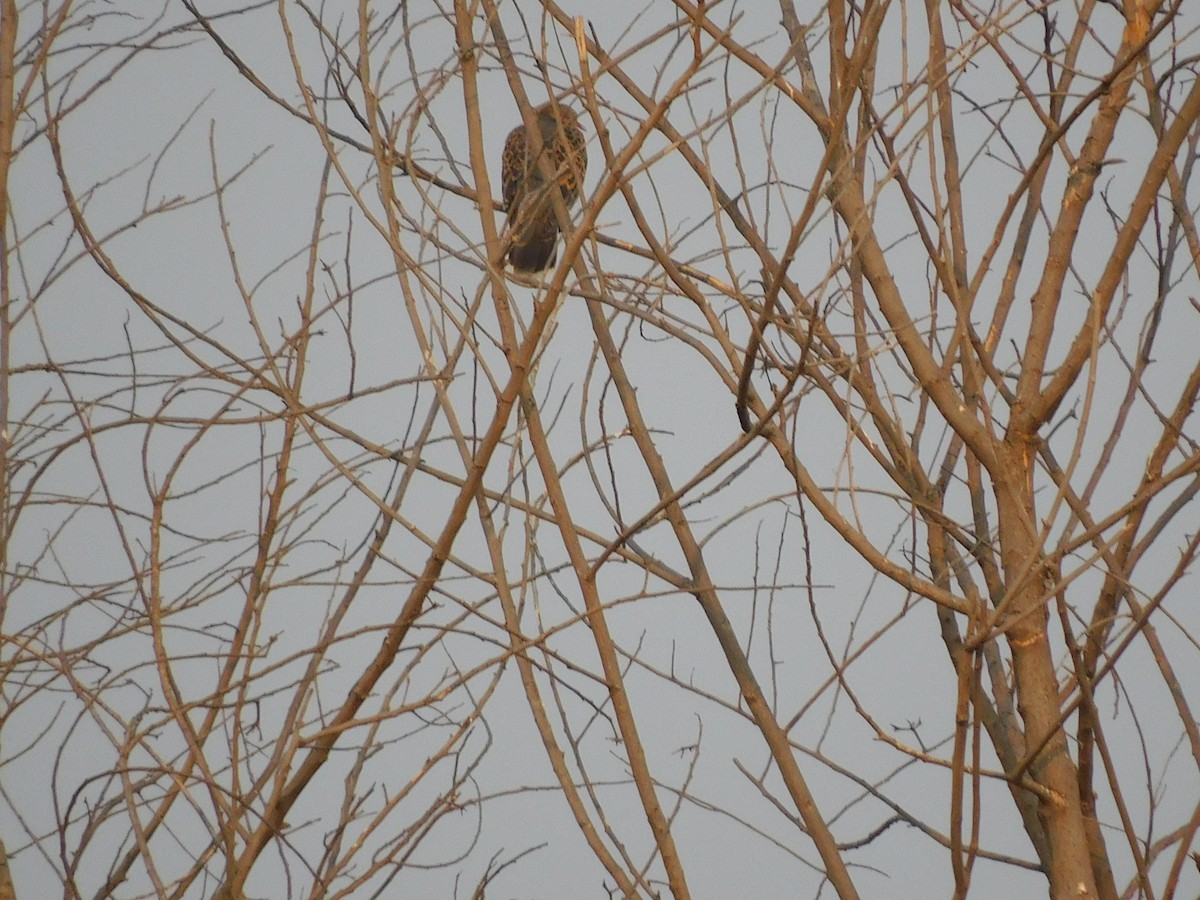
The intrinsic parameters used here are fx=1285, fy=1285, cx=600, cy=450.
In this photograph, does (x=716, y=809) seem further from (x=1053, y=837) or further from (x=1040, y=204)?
(x=1040, y=204)

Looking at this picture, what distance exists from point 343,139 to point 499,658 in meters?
0.96

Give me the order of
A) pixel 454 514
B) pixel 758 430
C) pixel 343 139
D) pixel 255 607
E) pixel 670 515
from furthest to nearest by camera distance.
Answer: pixel 343 139
pixel 670 515
pixel 255 607
pixel 454 514
pixel 758 430

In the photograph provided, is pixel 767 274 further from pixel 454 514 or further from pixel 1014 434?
pixel 454 514

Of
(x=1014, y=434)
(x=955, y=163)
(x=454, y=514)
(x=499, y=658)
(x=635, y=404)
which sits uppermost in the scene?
(x=955, y=163)

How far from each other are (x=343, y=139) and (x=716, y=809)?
109cm

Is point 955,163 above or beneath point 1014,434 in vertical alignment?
above

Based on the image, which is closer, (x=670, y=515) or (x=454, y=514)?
(x=454, y=514)

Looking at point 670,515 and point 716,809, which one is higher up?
point 670,515

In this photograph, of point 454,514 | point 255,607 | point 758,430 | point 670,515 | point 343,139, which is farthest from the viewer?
point 343,139

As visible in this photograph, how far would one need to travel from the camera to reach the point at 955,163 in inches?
63.2

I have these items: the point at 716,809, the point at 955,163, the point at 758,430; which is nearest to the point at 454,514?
the point at 758,430

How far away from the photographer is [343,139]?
189 cm

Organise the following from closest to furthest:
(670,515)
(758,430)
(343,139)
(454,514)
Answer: (758,430) → (454,514) → (670,515) → (343,139)

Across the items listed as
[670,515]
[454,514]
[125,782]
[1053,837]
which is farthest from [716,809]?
[125,782]
